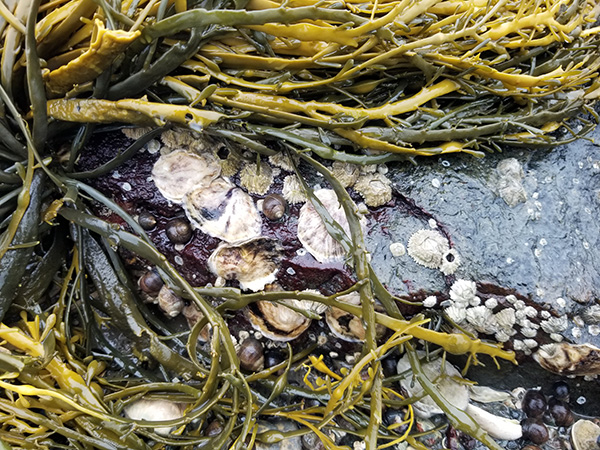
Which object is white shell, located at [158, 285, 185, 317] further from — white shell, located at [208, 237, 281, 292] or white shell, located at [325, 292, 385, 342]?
white shell, located at [325, 292, 385, 342]

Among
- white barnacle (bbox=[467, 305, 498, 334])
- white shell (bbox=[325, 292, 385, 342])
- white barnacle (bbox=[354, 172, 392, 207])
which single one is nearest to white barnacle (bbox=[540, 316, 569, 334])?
white barnacle (bbox=[467, 305, 498, 334])

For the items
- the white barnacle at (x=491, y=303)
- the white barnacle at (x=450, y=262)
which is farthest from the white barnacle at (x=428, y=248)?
the white barnacle at (x=491, y=303)

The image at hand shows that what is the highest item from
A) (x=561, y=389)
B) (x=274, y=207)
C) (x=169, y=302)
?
(x=274, y=207)

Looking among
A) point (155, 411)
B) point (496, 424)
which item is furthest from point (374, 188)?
point (155, 411)

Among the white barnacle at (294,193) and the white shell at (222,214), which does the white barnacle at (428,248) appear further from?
the white shell at (222,214)

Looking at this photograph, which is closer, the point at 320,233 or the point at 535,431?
the point at 320,233

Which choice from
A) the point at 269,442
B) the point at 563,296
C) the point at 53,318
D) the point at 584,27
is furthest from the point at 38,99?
the point at 584,27

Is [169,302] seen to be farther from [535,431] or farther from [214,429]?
[535,431]

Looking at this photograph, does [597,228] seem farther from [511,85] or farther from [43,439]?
[43,439]
